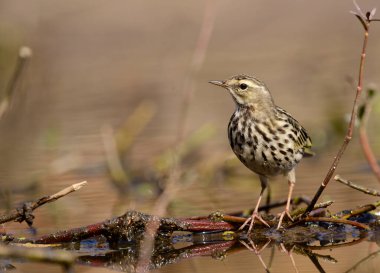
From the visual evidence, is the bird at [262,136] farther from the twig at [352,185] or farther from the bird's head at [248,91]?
the twig at [352,185]

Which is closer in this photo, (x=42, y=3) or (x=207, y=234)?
(x=207, y=234)

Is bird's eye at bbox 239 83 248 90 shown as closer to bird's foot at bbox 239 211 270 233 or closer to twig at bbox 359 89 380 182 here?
twig at bbox 359 89 380 182

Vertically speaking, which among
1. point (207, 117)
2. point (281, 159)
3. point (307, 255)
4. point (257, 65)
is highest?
point (257, 65)

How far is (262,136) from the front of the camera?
8.29 meters

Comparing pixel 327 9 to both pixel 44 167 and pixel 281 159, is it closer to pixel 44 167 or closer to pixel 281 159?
pixel 44 167

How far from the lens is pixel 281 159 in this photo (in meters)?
8.20

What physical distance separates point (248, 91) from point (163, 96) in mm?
8143

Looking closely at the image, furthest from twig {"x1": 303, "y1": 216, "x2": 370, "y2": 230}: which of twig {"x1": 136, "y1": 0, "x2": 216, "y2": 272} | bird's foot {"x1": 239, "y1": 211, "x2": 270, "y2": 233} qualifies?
twig {"x1": 136, "y1": 0, "x2": 216, "y2": 272}

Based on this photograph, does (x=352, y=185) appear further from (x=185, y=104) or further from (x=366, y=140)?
(x=185, y=104)

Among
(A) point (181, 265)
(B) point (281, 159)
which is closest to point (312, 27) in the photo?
(B) point (281, 159)

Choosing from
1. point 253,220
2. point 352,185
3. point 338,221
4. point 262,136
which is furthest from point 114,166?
point 352,185

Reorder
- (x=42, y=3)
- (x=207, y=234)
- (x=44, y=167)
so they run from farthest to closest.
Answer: (x=42, y=3)
(x=44, y=167)
(x=207, y=234)

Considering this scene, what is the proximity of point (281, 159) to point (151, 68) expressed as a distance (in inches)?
446

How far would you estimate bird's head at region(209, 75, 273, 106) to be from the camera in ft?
28.6
